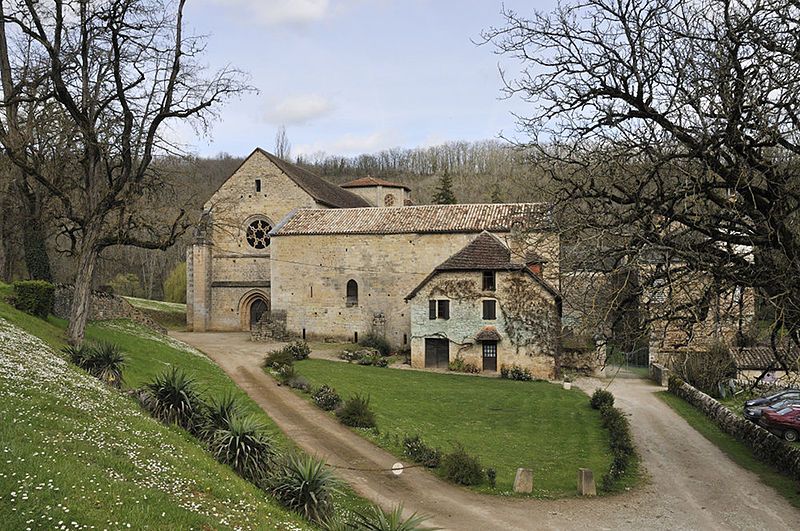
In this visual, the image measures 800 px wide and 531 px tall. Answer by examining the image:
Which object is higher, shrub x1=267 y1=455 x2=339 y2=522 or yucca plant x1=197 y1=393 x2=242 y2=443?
yucca plant x1=197 y1=393 x2=242 y2=443

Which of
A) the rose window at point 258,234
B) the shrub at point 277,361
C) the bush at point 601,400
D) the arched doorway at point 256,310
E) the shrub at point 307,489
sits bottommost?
the bush at point 601,400

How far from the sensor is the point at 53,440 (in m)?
8.44

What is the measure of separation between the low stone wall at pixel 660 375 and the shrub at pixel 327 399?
62.0ft

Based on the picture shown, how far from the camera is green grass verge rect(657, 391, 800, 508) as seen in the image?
1468cm

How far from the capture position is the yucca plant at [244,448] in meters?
10.7

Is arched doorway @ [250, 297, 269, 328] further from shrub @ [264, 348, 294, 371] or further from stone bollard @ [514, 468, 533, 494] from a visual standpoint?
stone bollard @ [514, 468, 533, 494]

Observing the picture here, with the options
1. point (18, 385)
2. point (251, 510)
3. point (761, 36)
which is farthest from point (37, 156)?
point (761, 36)

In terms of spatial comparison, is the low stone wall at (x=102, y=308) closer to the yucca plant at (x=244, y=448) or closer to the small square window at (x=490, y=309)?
the small square window at (x=490, y=309)

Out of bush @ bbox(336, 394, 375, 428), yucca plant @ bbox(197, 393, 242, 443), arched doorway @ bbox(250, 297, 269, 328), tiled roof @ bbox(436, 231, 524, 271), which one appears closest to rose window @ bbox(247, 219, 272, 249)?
arched doorway @ bbox(250, 297, 269, 328)

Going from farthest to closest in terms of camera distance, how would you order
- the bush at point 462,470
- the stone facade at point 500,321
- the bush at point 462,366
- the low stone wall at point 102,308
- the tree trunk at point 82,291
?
the bush at point 462,366, the stone facade at point 500,321, the low stone wall at point 102,308, the tree trunk at point 82,291, the bush at point 462,470

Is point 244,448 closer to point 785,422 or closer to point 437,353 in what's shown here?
point 785,422

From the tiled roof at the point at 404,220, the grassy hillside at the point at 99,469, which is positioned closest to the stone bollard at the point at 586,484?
the grassy hillside at the point at 99,469

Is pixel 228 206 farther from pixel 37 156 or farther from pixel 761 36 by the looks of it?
pixel 761 36

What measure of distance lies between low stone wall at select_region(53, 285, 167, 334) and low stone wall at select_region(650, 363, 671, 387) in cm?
2576
